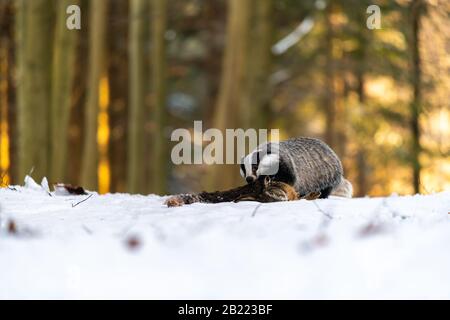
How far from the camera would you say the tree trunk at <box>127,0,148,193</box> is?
15211 millimetres

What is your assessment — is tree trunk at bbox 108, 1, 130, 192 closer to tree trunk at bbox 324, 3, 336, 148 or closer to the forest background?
the forest background

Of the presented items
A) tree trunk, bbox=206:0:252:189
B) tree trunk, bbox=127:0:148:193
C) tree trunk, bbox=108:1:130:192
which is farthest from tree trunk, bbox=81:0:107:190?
tree trunk, bbox=108:1:130:192

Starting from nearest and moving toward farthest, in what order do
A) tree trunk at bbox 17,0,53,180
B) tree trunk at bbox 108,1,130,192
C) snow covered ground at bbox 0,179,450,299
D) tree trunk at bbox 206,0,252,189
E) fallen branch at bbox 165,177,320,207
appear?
1. snow covered ground at bbox 0,179,450,299
2. fallen branch at bbox 165,177,320,207
3. tree trunk at bbox 17,0,53,180
4. tree trunk at bbox 206,0,252,189
5. tree trunk at bbox 108,1,130,192

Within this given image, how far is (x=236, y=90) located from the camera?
13688mm

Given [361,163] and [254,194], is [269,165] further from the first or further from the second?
[361,163]

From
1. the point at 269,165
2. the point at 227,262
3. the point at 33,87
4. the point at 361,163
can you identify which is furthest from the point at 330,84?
the point at 227,262

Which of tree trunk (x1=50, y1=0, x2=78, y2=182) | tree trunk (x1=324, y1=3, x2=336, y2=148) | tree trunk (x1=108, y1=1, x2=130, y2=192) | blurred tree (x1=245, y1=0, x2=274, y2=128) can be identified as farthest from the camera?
tree trunk (x1=108, y1=1, x2=130, y2=192)

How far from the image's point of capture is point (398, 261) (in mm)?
3092

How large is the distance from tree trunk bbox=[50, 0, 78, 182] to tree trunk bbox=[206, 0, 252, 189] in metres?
2.97

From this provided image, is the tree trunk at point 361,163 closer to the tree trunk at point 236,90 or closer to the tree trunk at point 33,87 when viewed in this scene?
the tree trunk at point 236,90

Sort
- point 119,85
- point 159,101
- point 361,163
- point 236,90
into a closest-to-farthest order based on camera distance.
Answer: point 236,90, point 159,101, point 119,85, point 361,163

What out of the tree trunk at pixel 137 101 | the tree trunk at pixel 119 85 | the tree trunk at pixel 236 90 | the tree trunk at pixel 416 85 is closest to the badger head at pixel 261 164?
the tree trunk at pixel 236 90

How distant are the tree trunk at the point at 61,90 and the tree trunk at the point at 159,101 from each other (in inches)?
111

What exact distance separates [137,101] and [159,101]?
57 cm
